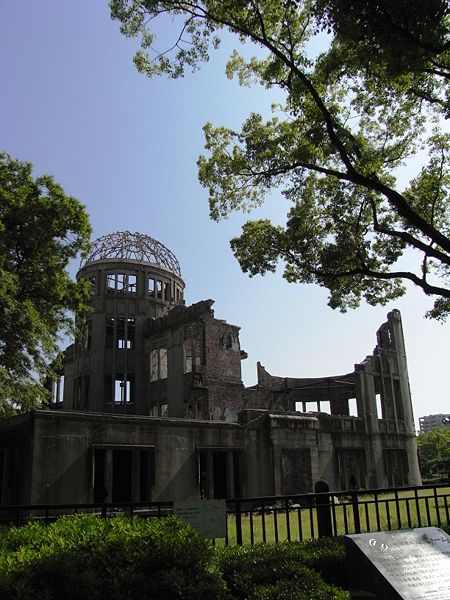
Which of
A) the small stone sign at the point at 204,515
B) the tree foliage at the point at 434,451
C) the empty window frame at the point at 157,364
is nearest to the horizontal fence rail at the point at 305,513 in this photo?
the small stone sign at the point at 204,515

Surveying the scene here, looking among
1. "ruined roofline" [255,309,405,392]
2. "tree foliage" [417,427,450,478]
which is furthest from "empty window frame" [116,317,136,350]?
"tree foliage" [417,427,450,478]

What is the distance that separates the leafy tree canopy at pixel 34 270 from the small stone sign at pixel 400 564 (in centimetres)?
1537

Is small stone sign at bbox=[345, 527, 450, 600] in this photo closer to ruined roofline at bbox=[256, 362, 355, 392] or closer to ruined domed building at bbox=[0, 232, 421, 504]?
ruined domed building at bbox=[0, 232, 421, 504]

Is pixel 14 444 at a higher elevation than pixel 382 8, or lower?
lower

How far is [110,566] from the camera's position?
4355 millimetres

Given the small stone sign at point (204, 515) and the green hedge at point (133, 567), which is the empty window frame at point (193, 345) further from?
the green hedge at point (133, 567)

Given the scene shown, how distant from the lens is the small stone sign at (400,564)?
5.25 meters

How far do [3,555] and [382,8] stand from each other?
9.14m

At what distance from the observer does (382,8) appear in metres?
8.80

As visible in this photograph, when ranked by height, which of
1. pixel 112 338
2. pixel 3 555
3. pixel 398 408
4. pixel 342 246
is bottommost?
pixel 3 555

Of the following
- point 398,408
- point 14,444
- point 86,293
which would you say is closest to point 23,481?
point 14,444

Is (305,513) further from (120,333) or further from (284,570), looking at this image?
(120,333)

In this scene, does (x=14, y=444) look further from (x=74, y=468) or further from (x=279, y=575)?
(x=279, y=575)

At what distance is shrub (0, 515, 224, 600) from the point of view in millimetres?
4113
